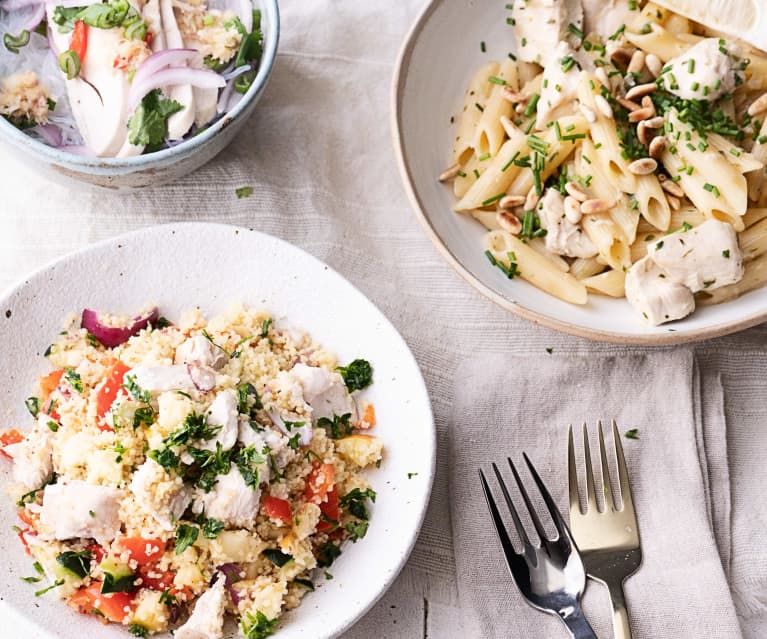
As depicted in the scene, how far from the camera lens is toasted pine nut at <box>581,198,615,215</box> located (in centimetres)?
216

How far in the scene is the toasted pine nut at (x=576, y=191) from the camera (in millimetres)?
2188

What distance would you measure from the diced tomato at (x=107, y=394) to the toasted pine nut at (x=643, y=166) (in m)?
1.18

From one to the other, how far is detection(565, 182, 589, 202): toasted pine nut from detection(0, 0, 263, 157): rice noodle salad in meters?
0.79

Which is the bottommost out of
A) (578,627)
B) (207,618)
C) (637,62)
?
(578,627)

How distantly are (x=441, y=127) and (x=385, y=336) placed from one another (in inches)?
25.4

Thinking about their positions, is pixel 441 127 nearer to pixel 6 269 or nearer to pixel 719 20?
pixel 719 20

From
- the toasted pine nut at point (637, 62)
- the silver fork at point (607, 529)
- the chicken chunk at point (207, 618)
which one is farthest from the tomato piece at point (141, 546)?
the toasted pine nut at point (637, 62)

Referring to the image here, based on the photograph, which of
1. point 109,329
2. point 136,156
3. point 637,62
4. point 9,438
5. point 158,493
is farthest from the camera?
point 637,62

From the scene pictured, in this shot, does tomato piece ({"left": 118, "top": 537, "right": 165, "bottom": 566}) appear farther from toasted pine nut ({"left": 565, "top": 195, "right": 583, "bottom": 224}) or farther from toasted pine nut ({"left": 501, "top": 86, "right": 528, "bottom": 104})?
toasted pine nut ({"left": 501, "top": 86, "right": 528, "bottom": 104})

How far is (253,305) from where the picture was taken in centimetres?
214

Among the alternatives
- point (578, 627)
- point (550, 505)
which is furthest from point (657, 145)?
point (578, 627)

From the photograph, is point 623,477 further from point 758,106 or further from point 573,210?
point 758,106

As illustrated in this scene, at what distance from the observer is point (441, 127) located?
2.41 meters

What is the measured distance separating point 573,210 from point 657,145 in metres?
0.24
